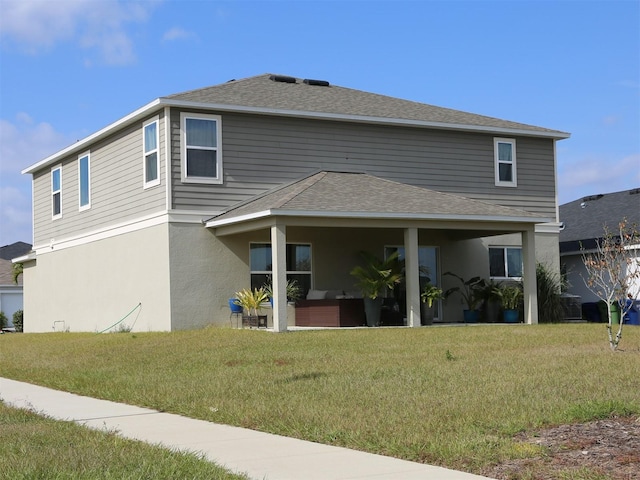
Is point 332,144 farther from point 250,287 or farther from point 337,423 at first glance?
point 337,423

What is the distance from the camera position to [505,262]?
94.5 ft

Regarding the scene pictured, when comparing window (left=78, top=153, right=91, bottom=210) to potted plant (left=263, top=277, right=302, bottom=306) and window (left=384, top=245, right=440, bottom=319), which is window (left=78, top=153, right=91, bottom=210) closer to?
potted plant (left=263, top=277, right=302, bottom=306)

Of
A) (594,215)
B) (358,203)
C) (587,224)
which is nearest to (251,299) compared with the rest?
(358,203)

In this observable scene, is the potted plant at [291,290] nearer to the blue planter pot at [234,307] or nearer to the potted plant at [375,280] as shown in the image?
the blue planter pot at [234,307]

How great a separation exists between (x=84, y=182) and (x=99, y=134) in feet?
8.68

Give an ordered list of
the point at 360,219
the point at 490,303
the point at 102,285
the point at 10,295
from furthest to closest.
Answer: the point at 10,295
the point at 102,285
the point at 490,303
the point at 360,219

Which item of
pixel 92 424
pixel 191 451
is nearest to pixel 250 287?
pixel 92 424

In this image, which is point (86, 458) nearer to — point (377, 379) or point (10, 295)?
point (377, 379)

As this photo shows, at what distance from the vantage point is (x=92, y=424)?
10.6 m

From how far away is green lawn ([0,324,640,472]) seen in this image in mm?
9352

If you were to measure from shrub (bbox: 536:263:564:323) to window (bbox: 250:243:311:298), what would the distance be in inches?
268

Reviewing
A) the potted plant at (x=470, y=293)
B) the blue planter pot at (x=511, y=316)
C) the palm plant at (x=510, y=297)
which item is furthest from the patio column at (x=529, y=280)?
the potted plant at (x=470, y=293)

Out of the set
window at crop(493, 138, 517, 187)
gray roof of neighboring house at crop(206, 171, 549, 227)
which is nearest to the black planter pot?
gray roof of neighboring house at crop(206, 171, 549, 227)

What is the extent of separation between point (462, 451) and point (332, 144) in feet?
59.9
